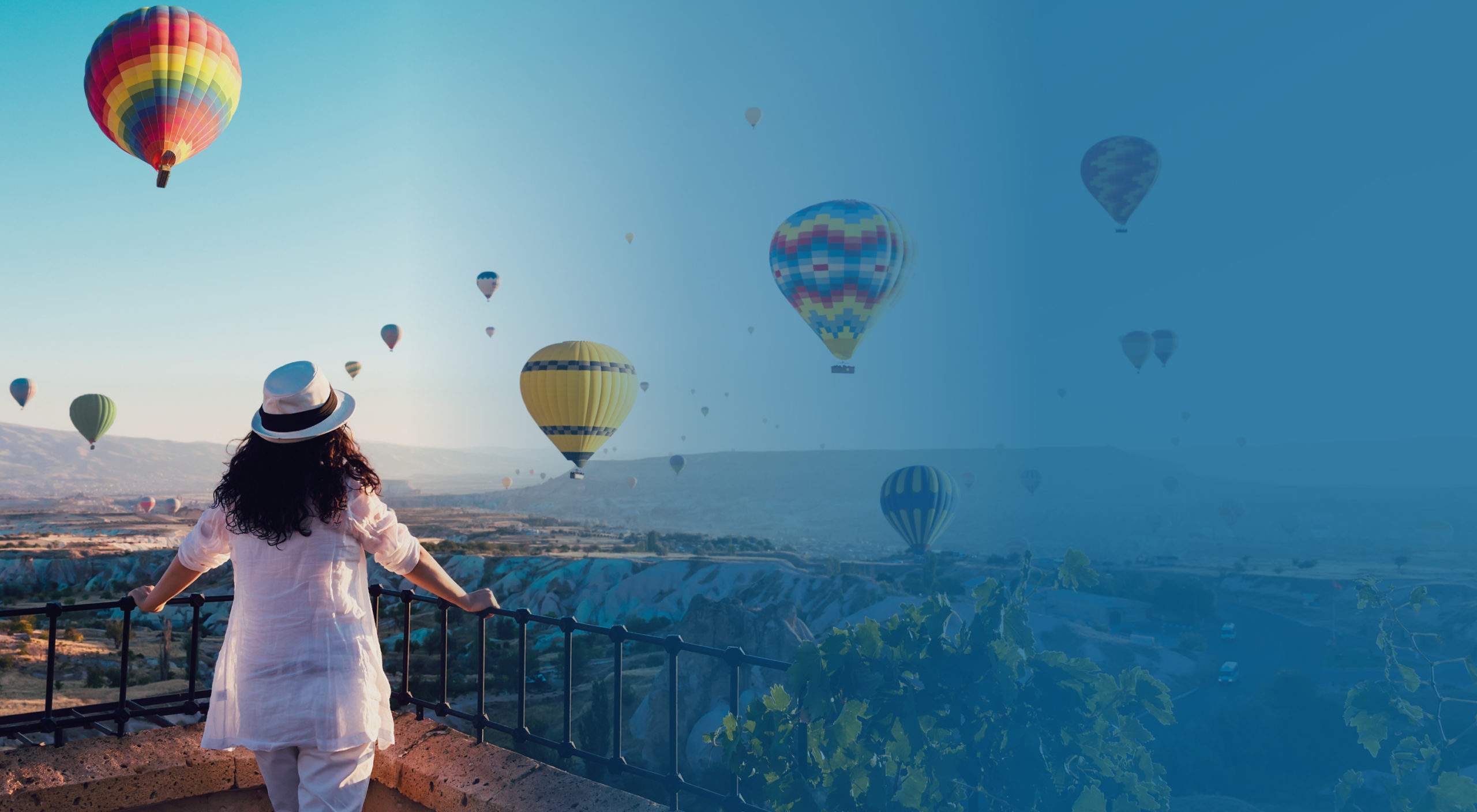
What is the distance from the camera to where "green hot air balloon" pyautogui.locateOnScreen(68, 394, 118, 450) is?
3219 inches

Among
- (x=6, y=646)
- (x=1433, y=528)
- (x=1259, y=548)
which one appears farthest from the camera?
(x=1433, y=528)

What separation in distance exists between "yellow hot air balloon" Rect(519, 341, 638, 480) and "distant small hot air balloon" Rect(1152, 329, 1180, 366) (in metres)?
60.3

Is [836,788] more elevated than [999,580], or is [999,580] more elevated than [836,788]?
[999,580]

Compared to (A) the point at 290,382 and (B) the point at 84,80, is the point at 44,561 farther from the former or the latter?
(A) the point at 290,382

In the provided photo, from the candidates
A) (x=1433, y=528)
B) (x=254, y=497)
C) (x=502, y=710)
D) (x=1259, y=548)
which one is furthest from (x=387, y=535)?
(x=1433, y=528)

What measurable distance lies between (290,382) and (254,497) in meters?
0.42

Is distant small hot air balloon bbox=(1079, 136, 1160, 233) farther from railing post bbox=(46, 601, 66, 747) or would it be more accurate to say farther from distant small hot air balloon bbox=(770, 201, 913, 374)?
railing post bbox=(46, 601, 66, 747)

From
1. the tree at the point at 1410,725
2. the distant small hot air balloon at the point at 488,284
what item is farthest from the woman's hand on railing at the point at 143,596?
the distant small hot air balloon at the point at 488,284

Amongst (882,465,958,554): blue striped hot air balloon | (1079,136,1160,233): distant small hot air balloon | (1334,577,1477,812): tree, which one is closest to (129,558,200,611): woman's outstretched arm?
(1334,577,1477,812): tree

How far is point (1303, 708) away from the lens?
189 feet

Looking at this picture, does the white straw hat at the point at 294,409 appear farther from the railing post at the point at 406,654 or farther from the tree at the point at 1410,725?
the tree at the point at 1410,725

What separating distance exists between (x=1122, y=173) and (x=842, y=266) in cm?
2283

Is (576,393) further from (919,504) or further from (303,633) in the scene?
(303,633)

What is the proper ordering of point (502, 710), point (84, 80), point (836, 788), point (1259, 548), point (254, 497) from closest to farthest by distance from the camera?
point (254, 497)
point (836, 788)
point (84, 80)
point (502, 710)
point (1259, 548)
